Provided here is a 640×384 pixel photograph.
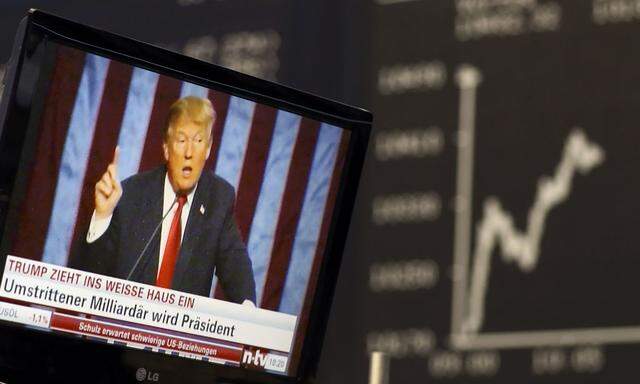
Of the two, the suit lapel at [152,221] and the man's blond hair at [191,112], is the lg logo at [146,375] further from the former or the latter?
the man's blond hair at [191,112]

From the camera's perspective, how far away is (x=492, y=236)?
3594 mm

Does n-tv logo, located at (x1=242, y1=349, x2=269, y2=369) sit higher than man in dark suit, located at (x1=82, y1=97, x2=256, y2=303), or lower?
lower

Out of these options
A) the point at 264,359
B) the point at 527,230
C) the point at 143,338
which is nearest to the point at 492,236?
the point at 527,230

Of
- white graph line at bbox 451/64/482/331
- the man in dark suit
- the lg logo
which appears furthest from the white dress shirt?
white graph line at bbox 451/64/482/331

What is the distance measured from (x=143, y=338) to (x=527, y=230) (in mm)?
2295

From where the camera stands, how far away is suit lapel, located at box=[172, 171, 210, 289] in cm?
139

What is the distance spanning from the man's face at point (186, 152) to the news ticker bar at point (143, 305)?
12 centimetres

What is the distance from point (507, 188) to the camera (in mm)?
3607

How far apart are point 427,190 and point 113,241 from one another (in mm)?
2424

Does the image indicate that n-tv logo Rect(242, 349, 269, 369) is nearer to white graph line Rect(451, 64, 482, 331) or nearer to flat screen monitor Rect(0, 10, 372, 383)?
flat screen monitor Rect(0, 10, 372, 383)

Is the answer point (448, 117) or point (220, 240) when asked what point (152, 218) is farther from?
point (448, 117)

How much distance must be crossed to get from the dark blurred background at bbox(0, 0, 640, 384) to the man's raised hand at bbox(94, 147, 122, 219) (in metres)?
2.21

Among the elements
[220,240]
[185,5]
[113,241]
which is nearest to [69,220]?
[113,241]

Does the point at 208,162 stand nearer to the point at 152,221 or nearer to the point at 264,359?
the point at 152,221
